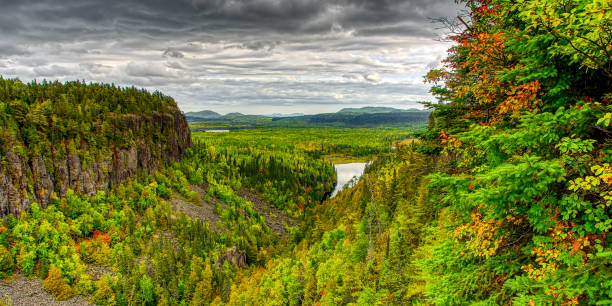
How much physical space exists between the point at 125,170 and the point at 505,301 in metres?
102

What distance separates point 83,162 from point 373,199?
259 feet

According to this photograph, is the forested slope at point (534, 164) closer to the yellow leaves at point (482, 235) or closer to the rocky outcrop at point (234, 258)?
the yellow leaves at point (482, 235)

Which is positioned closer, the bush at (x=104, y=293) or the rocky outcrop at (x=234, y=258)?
the bush at (x=104, y=293)

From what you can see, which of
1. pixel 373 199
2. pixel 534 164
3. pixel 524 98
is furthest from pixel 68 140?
pixel 534 164

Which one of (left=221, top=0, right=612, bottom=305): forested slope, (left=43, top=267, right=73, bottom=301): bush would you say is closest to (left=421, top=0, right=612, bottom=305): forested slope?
(left=221, top=0, right=612, bottom=305): forested slope

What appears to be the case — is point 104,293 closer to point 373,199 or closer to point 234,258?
point 234,258

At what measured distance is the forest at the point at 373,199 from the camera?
708 centimetres

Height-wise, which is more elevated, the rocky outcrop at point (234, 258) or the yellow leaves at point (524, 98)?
the yellow leaves at point (524, 98)

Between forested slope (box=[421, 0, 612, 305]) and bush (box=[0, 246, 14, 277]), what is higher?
forested slope (box=[421, 0, 612, 305])

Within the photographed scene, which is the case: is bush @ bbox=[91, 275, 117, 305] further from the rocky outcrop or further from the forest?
the rocky outcrop

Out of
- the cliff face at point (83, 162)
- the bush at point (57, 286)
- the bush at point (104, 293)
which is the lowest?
the bush at point (104, 293)

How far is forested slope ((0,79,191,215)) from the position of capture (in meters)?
63.8

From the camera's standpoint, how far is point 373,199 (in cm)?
3428

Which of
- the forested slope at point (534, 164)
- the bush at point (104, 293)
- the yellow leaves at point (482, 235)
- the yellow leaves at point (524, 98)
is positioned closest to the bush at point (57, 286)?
the bush at point (104, 293)
